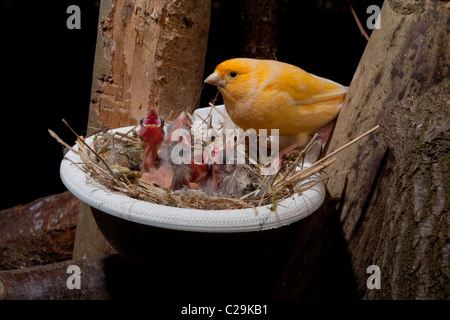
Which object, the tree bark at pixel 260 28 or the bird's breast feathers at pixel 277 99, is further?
the tree bark at pixel 260 28

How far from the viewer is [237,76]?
2.00 meters

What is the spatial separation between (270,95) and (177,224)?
2.46 ft

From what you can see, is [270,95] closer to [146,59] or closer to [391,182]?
[391,182]

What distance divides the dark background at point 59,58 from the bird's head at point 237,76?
1.43m

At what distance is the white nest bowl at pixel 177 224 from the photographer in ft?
5.02

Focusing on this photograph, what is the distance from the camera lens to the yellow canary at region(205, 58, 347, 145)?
199cm

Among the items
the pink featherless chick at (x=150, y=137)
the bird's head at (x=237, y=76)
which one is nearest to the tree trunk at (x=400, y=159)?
the bird's head at (x=237, y=76)

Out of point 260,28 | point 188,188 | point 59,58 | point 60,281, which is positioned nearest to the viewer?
point 188,188

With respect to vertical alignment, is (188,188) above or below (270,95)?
below

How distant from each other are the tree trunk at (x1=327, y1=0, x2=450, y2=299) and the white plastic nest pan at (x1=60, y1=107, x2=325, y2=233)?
0.35 meters

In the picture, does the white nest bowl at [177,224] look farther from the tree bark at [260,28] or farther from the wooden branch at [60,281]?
the tree bark at [260,28]

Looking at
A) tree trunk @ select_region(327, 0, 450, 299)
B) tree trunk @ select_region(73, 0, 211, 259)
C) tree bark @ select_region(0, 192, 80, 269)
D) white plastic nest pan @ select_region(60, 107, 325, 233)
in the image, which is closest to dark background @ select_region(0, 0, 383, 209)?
tree bark @ select_region(0, 192, 80, 269)

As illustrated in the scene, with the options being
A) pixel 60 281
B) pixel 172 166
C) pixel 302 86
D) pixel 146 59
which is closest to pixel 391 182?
pixel 302 86

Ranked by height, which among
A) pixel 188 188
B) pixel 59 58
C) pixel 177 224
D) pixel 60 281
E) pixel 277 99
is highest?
pixel 59 58
